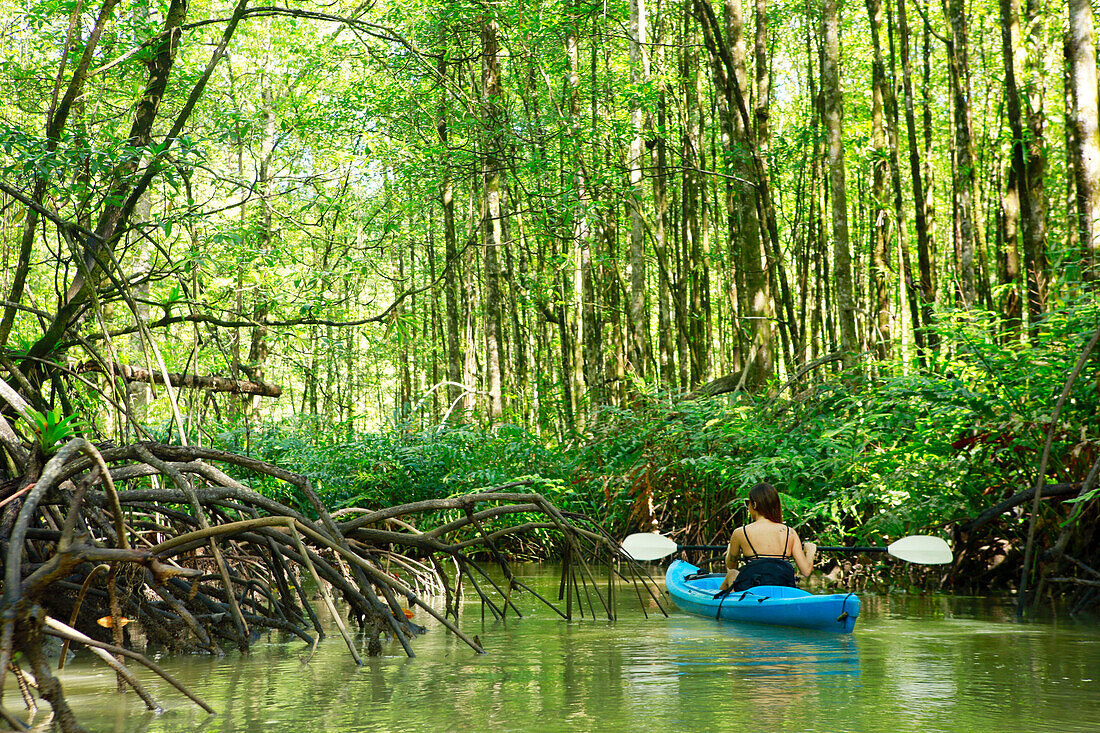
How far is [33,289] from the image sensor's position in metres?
13.3

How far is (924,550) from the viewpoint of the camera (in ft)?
21.9

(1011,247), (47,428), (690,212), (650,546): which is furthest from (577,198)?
(47,428)

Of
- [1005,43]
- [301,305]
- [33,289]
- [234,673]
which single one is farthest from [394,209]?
[234,673]

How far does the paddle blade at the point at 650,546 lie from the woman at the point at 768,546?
97 cm

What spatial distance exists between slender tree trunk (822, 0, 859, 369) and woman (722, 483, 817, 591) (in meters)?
3.95

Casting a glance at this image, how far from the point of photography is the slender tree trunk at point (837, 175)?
1005cm

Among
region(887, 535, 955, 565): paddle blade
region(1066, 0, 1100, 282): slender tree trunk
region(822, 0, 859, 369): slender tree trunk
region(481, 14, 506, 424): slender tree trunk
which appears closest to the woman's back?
region(887, 535, 955, 565): paddle blade

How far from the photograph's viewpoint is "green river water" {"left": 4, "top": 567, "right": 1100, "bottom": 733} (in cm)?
352

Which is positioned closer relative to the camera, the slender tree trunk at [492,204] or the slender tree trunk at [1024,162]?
the slender tree trunk at [1024,162]

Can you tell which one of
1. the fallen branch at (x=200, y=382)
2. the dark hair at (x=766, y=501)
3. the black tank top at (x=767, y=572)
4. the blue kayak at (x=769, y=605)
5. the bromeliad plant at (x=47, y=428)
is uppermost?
the fallen branch at (x=200, y=382)

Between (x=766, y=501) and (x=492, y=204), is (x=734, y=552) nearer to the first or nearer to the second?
(x=766, y=501)

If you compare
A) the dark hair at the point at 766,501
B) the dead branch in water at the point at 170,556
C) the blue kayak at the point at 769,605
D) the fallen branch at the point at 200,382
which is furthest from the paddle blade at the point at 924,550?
the fallen branch at the point at 200,382

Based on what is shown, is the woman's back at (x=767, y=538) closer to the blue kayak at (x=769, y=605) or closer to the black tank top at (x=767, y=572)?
the black tank top at (x=767, y=572)

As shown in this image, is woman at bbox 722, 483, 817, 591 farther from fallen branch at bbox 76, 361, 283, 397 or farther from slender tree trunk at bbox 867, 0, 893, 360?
slender tree trunk at bbox 867, 0, 893, 360
